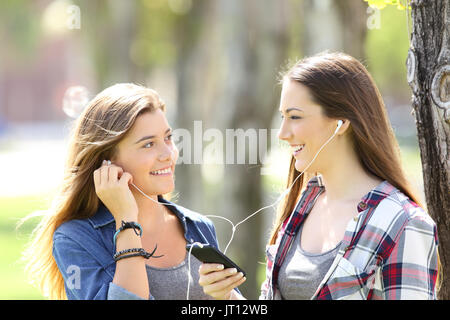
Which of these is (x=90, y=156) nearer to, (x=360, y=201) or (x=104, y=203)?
(x=104, y=203)

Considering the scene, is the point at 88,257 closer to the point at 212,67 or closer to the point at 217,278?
the point at 217,278

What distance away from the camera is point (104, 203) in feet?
11.6

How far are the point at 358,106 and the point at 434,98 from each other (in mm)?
450

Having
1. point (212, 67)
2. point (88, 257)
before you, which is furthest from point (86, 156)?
point (212, 67)

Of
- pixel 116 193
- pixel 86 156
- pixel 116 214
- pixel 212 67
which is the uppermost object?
pixel 212 67

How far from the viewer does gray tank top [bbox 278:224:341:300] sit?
10.7 ft

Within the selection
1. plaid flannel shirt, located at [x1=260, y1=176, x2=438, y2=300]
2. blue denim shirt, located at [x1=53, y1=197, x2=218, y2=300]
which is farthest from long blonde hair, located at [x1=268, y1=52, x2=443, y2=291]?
blue denim shirt, located at [x1=53, y1=197, x2=218, y2=300]

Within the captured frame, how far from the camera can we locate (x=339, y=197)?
136 inches

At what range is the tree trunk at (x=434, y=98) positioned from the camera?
3.54 meters

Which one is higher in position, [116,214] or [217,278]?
[116,214]

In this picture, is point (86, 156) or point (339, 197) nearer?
point (339, 197)
